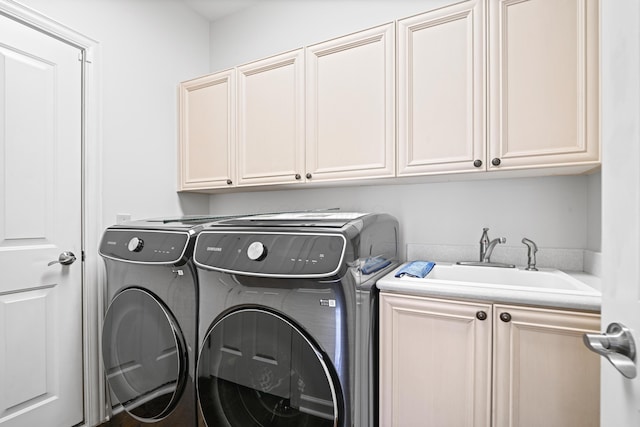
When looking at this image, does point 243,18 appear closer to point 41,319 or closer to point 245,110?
point 245,110

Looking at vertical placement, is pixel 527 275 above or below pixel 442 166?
below

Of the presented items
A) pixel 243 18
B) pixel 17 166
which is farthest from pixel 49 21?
pixel 243 18

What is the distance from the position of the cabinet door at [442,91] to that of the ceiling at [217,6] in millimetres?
1442

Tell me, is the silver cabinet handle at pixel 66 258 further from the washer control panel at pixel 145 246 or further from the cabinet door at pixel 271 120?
the cabinet door at pixel 271 120

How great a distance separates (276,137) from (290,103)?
217 mm

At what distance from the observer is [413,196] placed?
6.39ft

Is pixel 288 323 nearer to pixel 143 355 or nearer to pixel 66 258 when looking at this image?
pixel 143 355

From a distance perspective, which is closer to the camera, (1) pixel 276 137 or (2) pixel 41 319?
(2) pixel 41 319

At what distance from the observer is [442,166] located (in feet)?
5.04

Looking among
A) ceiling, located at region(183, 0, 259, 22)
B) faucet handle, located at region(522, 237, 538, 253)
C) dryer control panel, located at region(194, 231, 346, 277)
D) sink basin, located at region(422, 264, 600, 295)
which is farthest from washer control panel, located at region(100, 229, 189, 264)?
ceiling, located at region(183, 0, 259, 22)

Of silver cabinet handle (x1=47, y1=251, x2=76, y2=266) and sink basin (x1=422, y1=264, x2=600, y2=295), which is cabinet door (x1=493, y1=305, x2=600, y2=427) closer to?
sink basin (x1=422, y1=264, x2=600, y2=295)

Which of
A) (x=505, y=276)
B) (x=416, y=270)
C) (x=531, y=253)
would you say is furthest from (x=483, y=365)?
(x=531, y=253)

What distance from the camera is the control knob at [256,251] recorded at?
47.5 inches

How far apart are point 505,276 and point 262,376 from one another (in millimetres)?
1228
